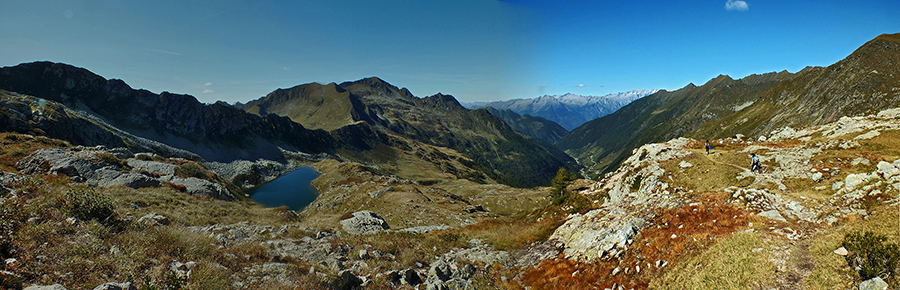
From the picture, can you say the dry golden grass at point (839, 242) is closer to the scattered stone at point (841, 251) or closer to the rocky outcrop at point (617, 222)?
the scattered stone at point (841, 251)

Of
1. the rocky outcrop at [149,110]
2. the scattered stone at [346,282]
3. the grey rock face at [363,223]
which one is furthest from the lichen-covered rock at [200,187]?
the rocky outcrop at [149,110]

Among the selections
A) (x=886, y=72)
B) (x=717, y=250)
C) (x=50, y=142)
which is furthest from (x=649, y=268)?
(x=886, y=72)

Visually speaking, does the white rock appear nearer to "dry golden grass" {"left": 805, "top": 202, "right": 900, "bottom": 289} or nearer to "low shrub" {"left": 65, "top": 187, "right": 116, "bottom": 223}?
"dry golden grass" {"left": 805, "top": 202, "right": 900, "bottom": 289}

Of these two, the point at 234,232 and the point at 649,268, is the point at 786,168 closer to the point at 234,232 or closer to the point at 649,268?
the point at 649,268

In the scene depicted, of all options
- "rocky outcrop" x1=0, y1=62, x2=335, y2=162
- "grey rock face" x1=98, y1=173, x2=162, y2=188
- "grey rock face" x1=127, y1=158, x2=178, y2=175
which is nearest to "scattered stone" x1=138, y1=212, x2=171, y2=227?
"grey rock face" x1=98, y1=173, x2=162, y2=188

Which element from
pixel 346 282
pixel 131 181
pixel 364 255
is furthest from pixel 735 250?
pixel 131 181
